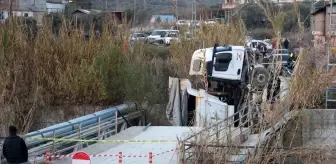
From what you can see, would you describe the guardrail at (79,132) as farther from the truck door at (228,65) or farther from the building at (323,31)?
the building at (323,31)

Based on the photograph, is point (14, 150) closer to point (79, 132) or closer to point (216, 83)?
point (79, 132)

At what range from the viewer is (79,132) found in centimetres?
1400

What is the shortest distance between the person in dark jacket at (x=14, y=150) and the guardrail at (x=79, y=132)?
1.06 metres

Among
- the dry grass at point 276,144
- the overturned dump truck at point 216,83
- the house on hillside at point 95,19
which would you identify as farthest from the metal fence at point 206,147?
the house on hillside at point 95,19

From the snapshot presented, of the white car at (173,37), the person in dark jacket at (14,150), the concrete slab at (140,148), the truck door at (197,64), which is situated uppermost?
the white car at (173,37)

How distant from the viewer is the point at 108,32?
1995cm

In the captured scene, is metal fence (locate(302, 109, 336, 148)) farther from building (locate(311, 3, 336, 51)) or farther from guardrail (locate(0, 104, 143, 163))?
guardrail (locate(0, 104, 143, 163))

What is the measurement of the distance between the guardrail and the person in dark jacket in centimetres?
106

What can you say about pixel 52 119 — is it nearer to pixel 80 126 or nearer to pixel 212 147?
pixel 80 126

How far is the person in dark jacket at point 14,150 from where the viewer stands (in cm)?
1056

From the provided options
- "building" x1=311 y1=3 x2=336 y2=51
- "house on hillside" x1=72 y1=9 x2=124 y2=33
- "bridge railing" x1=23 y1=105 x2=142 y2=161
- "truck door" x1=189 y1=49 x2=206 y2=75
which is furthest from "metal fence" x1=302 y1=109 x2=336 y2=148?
"house on hillside" x1=72 y1=9 x2=124 y2=33

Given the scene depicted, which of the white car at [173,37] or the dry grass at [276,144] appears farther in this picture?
the white car at [173,37]

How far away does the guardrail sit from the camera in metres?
12.5

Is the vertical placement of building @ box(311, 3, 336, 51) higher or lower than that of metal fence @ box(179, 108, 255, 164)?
higher
